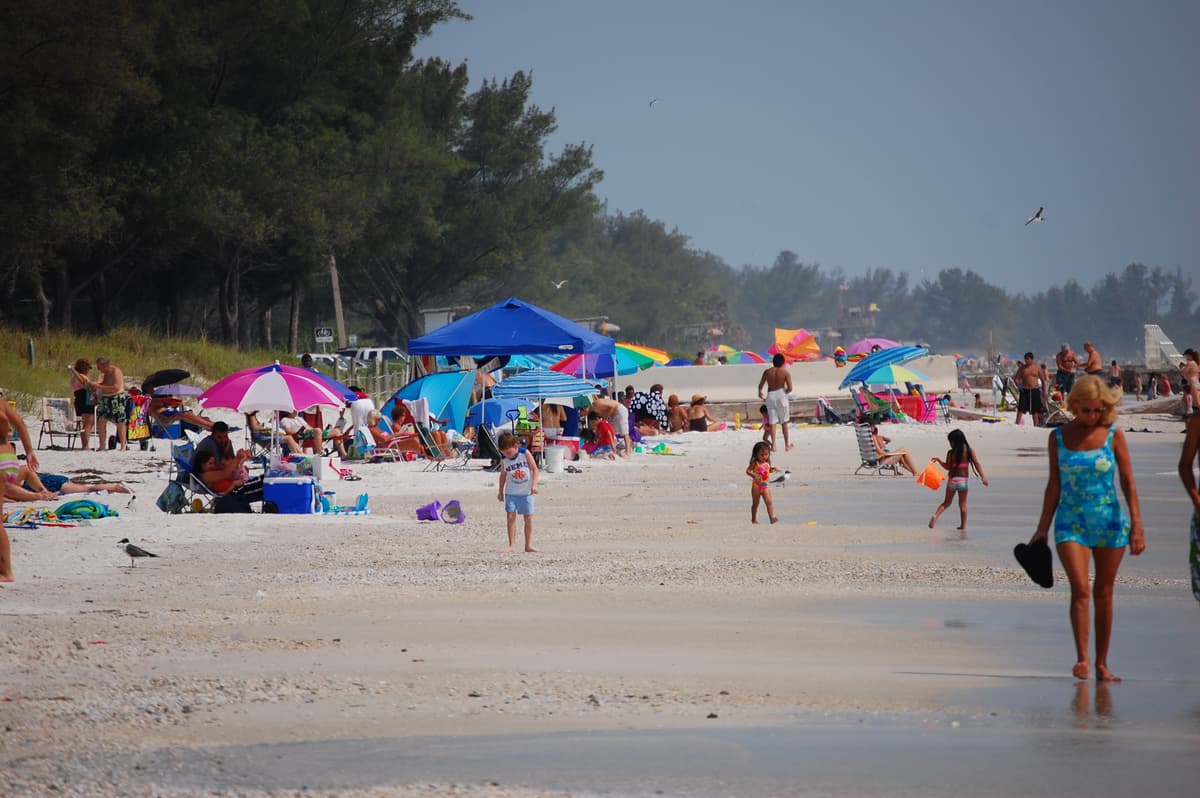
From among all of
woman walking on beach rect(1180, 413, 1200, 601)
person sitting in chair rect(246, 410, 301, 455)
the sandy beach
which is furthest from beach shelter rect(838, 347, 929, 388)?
woman walking on beach rect(1180, 413, 1200, 601)

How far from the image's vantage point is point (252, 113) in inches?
1609

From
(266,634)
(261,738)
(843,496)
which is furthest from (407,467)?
(261,738)

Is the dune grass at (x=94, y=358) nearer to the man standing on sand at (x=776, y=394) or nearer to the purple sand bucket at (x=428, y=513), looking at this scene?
the man standing on sand at (x=776, y=394)

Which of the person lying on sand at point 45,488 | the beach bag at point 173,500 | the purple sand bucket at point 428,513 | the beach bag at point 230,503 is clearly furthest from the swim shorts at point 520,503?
the person lying on sand at point 45,488

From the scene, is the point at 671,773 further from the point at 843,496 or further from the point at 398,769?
the point at 843,496

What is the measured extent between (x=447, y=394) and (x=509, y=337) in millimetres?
4621

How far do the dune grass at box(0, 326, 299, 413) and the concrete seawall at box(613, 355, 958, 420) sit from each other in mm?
10620

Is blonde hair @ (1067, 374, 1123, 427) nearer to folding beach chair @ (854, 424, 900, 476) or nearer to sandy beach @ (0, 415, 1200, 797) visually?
sandy beach @ (0, 415, 1200, 797)

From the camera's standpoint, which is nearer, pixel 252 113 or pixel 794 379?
pixel 252 113

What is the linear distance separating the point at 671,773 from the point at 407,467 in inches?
645

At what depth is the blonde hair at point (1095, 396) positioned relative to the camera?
6.70 metres

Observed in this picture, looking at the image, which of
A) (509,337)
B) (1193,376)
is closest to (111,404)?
(509,337)

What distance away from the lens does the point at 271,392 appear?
18375 mm

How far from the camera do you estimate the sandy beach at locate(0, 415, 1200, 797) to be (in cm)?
514
